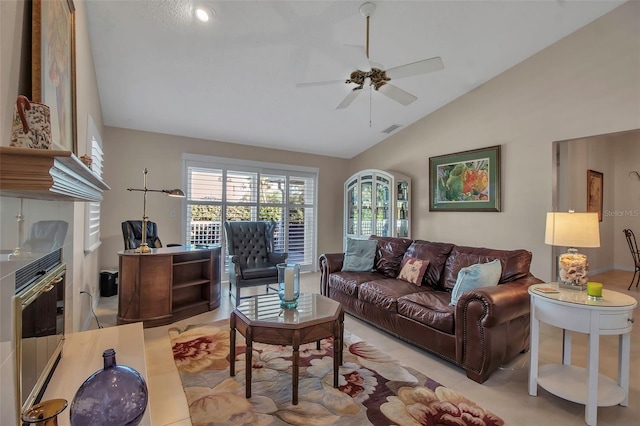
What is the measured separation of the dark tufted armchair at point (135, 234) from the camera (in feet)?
12.0

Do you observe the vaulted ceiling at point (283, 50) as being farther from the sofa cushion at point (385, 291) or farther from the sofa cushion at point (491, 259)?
the sofa cushion at point (385, 291)

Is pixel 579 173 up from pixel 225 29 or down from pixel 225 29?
down

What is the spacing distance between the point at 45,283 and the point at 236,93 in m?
3.07

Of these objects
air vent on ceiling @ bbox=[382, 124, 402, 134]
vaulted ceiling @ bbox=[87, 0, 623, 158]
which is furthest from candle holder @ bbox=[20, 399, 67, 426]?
air vent on ceiling @ bbox=[382, 124, 402, 134]

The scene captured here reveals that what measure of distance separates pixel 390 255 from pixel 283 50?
2647 millimetres

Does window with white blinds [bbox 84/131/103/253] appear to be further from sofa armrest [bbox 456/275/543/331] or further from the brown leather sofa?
sofa armrest [bbox 456/275/543/331]

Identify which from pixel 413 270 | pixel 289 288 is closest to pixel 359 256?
pixel 413 270

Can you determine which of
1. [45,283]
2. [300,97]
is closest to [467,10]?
[300,97]

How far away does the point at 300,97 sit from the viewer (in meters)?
3.98

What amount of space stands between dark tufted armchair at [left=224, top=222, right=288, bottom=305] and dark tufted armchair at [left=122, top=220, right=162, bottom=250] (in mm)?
924

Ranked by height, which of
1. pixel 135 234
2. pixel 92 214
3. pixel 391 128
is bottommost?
pixel 135 234

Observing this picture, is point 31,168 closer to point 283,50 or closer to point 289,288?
point 289,288

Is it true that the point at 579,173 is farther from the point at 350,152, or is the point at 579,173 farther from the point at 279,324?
the point at 279,324

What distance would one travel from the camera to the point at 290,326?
1957mm
